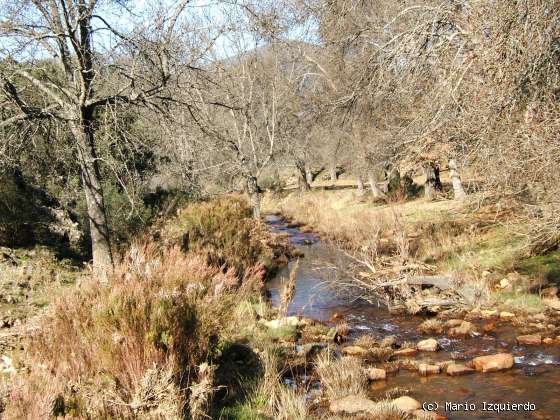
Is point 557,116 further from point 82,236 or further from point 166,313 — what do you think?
point 82,236

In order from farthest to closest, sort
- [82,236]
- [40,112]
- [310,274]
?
[310,274]
[82,236]
[40,112]

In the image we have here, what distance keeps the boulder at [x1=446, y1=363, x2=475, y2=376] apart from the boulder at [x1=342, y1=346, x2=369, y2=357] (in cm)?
130

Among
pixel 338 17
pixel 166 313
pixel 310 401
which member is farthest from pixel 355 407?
pixel 338 17

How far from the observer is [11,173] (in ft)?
36.0

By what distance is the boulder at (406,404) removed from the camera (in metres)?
5.62

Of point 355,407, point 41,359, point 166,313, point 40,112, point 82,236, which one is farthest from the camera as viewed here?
point 82,236

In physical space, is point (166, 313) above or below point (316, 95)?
below

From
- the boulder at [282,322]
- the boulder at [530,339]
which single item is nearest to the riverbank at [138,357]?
the boulder at [282,322]

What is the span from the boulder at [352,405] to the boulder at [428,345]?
239 centimetres

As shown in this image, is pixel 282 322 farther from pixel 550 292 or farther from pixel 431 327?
pixel 550 292

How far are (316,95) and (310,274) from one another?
1012 cm

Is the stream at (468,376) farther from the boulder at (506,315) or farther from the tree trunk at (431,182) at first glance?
the tree trunk at (431,182)

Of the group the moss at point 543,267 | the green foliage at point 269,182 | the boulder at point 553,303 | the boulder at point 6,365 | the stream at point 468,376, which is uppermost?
the green foliage at point 269,182

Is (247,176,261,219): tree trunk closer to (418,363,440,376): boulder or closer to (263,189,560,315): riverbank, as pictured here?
(263,189,560,315): riverbank
